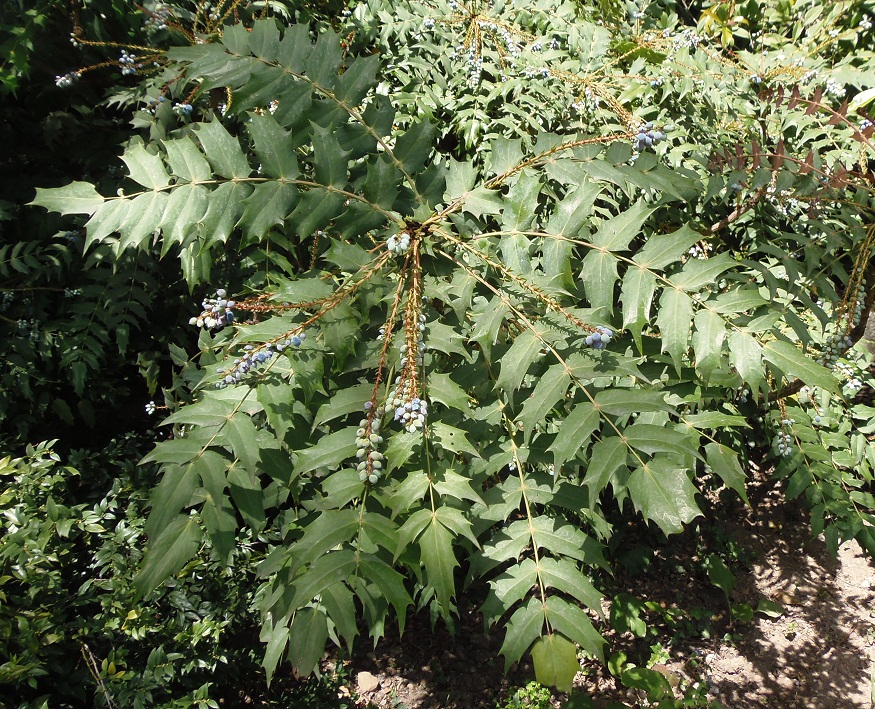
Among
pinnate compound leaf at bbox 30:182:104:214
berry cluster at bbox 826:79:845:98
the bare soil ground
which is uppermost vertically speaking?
berry cluster at bbox 826:79:845:98

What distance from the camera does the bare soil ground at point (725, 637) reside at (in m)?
2.70

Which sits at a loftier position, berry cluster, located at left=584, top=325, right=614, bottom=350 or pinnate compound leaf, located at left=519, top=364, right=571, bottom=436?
berry cluster, located at left=584, top=325, right=614, bottom=350

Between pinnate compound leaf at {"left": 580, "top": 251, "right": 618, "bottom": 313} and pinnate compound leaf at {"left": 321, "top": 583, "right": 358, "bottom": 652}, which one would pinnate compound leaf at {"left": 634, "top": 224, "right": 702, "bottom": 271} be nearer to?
pinnate compound leaf at {"left": 580, "top": 251, "right": 618, "bottom": 313}

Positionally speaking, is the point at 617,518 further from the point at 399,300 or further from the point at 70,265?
the point at 70,265

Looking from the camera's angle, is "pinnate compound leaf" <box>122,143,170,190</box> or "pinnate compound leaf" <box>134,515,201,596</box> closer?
"pinnate compound leaf" <box>134,515,201,596</box>

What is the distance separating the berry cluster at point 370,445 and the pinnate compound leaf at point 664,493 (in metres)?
0.50

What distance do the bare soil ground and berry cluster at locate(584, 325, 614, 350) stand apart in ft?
6.01

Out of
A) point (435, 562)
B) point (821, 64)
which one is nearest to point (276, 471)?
point (435, 562)

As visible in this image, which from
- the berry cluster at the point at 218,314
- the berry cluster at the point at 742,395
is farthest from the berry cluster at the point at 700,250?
the berry cluster at the point at 218,314

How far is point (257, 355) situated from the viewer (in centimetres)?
122

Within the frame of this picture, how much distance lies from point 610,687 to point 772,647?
0.81 metres

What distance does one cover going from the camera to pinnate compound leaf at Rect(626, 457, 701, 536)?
3.95ft

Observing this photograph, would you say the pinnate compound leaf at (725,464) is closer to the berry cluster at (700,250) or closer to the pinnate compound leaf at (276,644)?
the berry cluster at (700,250)

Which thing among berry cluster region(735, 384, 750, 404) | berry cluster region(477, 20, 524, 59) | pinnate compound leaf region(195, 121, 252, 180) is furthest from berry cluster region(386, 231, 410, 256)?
berry cluster region(477, 20, 524, 59)
